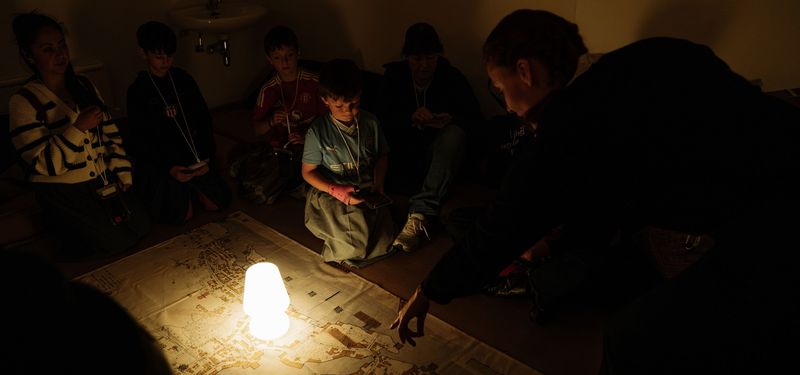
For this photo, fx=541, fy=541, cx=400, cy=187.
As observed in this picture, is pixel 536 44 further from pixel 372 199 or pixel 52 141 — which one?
pixel 52 141

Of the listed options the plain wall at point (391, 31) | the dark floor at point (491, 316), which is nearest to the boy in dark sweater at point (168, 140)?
the dark floor at point (491, 316)

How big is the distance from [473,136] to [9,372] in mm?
2570

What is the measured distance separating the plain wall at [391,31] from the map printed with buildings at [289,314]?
147 centimetres

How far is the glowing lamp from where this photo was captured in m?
1.76

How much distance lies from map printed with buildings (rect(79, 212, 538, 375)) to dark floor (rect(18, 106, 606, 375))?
0.21 ft

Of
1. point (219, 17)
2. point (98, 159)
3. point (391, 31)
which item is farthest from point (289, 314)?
point (219, 17)

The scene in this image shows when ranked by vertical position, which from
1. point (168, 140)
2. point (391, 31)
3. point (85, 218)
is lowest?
point (85, 218)

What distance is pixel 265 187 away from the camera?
2689 millimetres

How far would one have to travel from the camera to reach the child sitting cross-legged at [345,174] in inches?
85.2

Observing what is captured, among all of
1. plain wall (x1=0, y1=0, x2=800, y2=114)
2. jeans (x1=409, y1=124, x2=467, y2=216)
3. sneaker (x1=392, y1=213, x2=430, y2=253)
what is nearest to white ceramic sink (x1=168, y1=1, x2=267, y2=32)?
plain wall (x1=0, y1=0, x2=800, y2=114)

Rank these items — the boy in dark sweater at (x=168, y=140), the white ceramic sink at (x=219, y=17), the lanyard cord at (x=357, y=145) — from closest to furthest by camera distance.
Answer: the lanyard cord at (x=357, y=145) → the boy in dark sweater at (x=168, y=140) → the white ceramic sink at (x=219, y=17)

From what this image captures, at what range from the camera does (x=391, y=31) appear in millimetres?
3363

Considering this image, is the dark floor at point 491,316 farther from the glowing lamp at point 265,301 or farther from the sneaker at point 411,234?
the glowing lamp at point 265,301

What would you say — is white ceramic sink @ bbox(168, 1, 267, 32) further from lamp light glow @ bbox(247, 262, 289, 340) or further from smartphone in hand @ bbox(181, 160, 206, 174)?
lamp light glow @ bbox(247, 262, 289, 340)
